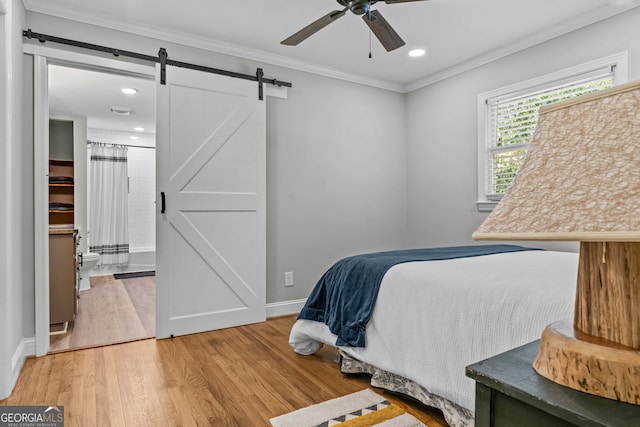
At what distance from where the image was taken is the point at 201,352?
9.18 ft

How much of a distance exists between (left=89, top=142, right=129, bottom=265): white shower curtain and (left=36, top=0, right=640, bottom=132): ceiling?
233 cm

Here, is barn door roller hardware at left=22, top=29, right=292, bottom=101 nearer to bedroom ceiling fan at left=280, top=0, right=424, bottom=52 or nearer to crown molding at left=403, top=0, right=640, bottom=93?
bedroom ceiling fan at left=280, top=0, right=424, bottom=52

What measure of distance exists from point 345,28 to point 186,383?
286 cm

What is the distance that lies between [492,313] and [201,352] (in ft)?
6.78

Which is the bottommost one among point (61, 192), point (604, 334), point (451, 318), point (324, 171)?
point (451, 318)

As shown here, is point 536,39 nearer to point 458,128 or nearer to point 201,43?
point 458,128

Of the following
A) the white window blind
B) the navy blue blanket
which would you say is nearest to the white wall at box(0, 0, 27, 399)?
the navy blue blanket

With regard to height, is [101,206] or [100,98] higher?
[100,98]

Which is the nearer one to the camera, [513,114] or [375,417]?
[375,417]

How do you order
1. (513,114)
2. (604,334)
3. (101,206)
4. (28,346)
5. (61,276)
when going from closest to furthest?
(604,334) < (28,346) < (61,276) < (513,114) < (101,206)

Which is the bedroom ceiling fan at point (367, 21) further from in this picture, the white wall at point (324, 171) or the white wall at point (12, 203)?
the white wall at point (12, 203)

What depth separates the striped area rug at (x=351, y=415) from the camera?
1.81 metres

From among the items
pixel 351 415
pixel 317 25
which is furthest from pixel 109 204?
pixel 351 415

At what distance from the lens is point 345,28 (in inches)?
125
